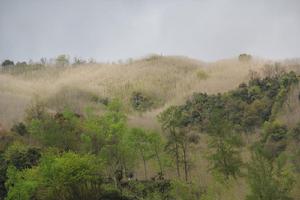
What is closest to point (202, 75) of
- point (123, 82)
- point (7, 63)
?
point (123, 82)

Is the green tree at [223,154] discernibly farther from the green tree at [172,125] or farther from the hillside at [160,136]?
the green tree at [172,125]

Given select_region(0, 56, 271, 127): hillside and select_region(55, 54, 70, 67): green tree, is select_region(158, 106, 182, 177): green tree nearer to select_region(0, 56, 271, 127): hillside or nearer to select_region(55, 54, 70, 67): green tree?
select_region(0, 56, 271, 127): hillside

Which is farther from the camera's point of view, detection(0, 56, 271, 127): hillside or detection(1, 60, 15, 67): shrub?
detection(1, 60, 15, 67): shrub

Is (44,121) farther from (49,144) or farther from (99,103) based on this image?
(99,103)

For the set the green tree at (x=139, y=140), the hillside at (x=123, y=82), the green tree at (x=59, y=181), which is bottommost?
the green tree at (x=59, y=181)

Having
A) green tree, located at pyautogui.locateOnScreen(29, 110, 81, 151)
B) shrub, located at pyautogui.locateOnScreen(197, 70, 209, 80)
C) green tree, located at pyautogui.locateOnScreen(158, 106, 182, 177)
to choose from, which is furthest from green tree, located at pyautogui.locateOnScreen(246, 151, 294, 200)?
shrub, located at pyautogui.locateOnScreen(197, 70, 209, 80)

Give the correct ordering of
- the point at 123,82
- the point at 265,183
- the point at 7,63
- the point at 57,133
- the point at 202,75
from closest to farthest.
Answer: the point at 265,183 → the point at 57,133 → the point at 202,75 → the point at 123,82 → the point at 7,63

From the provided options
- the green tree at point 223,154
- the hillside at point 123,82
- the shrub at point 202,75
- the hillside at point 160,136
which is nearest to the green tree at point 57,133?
the hillside at point 160,136

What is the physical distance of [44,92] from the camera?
284 feet

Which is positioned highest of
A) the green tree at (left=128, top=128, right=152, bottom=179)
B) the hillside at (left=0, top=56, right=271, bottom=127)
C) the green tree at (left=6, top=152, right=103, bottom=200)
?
the hillside at (left=0, top=56, right=271, bottom=127)

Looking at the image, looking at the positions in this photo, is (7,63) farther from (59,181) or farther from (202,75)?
(59,181)

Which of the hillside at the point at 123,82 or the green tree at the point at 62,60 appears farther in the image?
the green tree at the point at 62,60

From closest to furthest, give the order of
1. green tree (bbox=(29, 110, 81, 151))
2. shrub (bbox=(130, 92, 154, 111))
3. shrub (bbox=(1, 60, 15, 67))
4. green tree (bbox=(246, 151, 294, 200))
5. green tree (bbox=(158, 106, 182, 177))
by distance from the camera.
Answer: green tree (bbox=(246, 151, 294, 200)) → green tree (bbox=(158, 106, 182, 177)) → green tree (bbox=(29, 110, 81, 151)) → shrub (bbox=(130, 92, 154, 111)) → shrub (bbox=(1, 60, 15, 67))

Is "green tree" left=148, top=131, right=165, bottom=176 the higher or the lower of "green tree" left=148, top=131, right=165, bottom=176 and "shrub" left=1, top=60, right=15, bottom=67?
the lower
